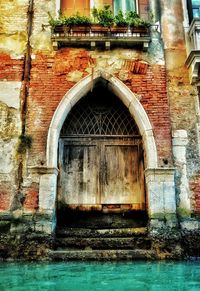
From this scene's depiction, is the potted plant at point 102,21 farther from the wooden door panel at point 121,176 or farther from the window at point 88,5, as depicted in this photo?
the wooden door panel at point 121,176

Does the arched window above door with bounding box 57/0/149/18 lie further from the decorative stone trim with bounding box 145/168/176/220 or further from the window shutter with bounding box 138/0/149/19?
the decorative stone trim with bounding box 145/168/176/220

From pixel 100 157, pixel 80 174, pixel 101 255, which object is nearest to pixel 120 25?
pixel 100 157

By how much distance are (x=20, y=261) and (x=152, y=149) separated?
3534 millimetres

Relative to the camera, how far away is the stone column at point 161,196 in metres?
7.02

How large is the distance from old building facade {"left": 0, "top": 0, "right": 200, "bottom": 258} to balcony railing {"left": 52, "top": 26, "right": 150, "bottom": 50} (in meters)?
0.02

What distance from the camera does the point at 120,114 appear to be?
8492 millimetres

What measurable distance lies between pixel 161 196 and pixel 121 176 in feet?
4.25

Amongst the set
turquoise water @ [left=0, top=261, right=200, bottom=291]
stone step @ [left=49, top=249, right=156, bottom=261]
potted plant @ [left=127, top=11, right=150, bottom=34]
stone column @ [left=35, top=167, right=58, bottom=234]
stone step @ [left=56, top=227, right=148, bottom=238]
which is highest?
potted plant @ [left=127, top=11, right=150, bottom=34]

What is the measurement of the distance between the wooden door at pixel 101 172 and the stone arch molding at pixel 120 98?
2.20 ft

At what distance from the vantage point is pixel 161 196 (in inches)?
282

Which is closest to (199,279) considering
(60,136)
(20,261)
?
(20,261)

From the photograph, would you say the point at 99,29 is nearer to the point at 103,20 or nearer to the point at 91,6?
the point at 103,20

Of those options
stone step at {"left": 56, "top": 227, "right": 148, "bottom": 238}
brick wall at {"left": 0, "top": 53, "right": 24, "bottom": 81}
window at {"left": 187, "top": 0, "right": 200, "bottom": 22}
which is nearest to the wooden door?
stone step at {"left": 56, "top": 227, "right": 148, "bottom": 238}

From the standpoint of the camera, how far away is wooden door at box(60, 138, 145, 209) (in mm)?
7953
